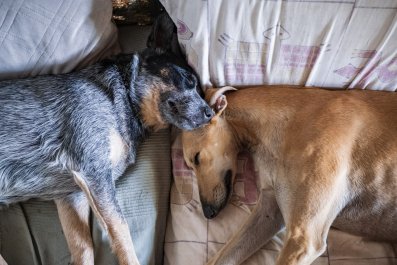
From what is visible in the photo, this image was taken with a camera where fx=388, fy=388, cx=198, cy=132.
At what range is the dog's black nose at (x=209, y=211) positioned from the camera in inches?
71.2

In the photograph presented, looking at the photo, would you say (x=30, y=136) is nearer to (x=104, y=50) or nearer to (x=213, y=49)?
(x=104, y=50)

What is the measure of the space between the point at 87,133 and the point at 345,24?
3.97 ft

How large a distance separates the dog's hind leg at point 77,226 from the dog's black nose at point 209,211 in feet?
1.84

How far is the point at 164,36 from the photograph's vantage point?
1899 millimetres

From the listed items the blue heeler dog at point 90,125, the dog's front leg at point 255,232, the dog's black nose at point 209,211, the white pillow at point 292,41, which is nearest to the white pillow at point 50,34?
the blue heeler dog at point 90,125

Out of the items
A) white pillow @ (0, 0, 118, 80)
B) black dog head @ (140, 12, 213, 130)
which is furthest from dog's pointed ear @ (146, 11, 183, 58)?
white pillow @ (0, 0, 118, 80)

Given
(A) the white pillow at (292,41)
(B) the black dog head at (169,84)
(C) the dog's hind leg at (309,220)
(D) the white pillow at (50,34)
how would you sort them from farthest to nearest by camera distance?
(B) the black dog head at (169,84) < (D) the white pillow at (50,34) < (A) the white pillow at (292,41) < (C) the dog's hind leg at (309,220)

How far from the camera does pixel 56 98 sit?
1779 millimetres

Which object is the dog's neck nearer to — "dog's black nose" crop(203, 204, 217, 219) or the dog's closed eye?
the dog's closed eye

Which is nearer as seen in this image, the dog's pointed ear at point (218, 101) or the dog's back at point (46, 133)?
the dog's back at point (46, 133)

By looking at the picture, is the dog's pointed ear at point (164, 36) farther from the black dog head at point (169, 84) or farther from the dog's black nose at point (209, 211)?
the dog's black nose at point (209, 211)

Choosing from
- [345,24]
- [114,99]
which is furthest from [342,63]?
[114,99]

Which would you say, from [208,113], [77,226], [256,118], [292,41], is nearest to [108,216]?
[77,226]

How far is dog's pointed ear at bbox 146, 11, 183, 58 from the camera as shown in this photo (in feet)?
6.12
